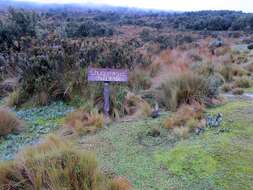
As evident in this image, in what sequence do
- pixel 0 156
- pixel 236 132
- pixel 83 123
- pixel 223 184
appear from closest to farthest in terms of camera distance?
pixel 223 184 → pixel 0 156 → pixel 236 132 → pixel 83 123

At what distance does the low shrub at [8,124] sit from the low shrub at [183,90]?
256 centimetres

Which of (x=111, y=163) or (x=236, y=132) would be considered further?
(x=236, y=132)

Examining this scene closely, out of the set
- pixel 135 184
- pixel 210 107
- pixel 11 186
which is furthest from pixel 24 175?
pixel 210 107

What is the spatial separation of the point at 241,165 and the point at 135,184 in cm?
126

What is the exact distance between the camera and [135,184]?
150 inches

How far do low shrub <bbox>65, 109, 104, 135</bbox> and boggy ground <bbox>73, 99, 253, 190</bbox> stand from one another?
0.17 meters

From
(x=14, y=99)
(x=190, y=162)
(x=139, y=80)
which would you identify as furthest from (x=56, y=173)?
(x=139, y=80)

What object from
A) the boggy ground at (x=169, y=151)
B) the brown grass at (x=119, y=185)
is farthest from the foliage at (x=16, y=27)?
the brown grass at (x=119, y=185)

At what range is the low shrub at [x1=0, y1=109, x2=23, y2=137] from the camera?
568cm

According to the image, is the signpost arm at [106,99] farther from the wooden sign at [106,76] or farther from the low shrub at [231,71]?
the low shrub at [231,71]

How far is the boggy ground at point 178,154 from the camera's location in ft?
12.8

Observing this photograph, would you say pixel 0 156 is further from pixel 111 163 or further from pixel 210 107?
pixel 210 107

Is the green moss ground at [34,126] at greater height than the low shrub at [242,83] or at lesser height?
lesser

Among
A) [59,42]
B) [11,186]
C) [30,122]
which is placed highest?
[59,42]
